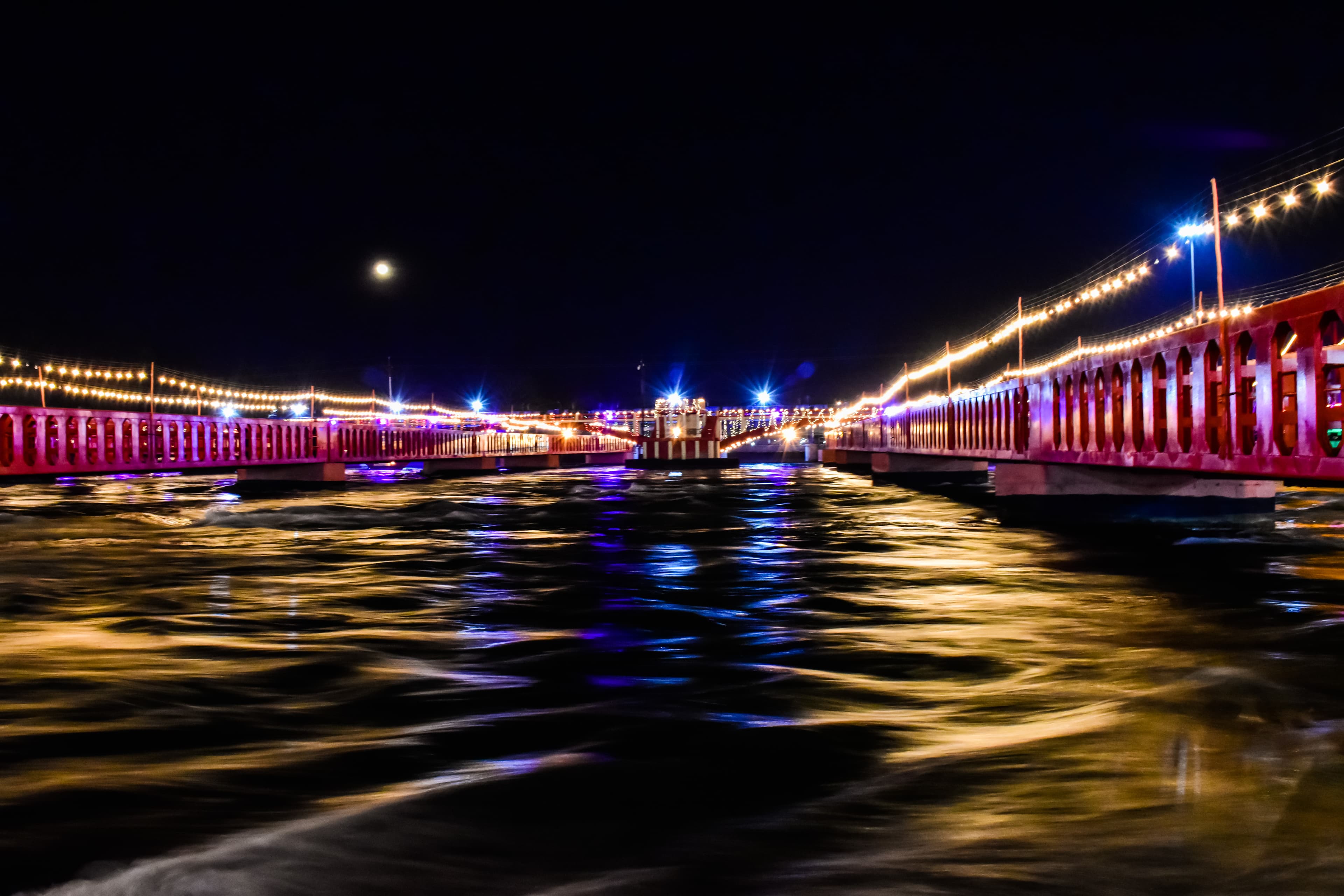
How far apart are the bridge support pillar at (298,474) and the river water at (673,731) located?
175ft

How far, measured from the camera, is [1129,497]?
3747cm

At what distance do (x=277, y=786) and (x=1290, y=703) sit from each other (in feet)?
25.1

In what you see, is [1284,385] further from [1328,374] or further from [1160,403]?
[1160,403]

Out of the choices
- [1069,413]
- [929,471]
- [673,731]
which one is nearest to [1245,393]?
[1069,413]

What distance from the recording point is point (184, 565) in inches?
858

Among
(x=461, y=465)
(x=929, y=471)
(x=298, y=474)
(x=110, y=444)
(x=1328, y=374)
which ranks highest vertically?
(x=1328, y=374)

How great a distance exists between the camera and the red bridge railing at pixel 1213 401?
18531 millimetres

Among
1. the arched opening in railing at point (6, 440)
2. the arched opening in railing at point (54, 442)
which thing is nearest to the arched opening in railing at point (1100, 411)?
the arched opening in railing at point (6, 440)

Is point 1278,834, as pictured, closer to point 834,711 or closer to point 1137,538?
point 834,711

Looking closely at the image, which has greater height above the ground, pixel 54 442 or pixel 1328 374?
pixel 1328 374

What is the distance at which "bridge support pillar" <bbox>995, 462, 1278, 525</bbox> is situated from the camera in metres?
35.2

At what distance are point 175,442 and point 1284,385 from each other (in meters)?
51.2

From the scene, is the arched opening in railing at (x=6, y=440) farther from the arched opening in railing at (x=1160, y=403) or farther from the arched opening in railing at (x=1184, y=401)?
the arched opening in railing at (x=1184, y=401)

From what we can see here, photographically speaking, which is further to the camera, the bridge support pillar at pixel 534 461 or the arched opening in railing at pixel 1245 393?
the bridge support pillar at pixel 534 461
